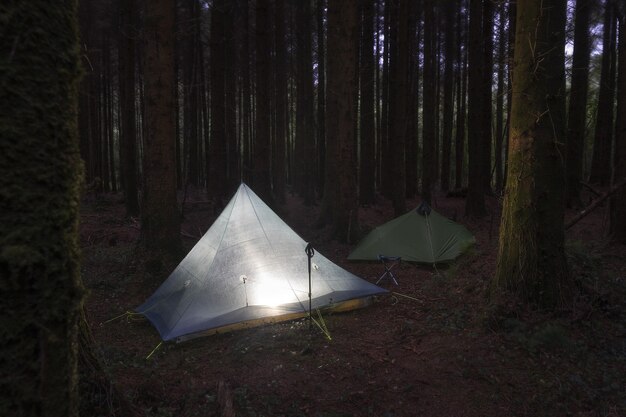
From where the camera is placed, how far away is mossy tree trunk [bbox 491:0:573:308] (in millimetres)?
5289

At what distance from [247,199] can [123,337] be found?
8.97 feet

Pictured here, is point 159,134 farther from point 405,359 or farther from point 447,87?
point 447,87

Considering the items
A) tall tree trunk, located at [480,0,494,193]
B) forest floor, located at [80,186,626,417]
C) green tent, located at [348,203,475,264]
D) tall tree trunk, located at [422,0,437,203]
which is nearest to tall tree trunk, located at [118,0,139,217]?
forest floor, located at [80,186,626,417]

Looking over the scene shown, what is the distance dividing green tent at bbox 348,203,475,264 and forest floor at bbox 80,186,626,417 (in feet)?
7.03

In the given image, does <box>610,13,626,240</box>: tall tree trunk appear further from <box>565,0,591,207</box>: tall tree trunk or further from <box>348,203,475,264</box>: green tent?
<box>565,0,591,207</box>: tall tree trunk

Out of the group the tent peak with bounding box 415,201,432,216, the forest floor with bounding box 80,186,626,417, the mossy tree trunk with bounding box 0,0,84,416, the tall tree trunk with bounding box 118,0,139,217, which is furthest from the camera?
the tall tree trunk with bounding box 118,0,139,217

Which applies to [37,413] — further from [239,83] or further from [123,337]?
[239,83]

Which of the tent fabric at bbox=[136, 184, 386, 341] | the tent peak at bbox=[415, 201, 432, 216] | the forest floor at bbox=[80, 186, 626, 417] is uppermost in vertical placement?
the tent peak at bbox=[415, 201, 432, 216]

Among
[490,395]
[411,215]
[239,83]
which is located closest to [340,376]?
[490,395]

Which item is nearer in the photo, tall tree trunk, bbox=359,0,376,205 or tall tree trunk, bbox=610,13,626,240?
tall tree trunk, bbox=610,13,626,240

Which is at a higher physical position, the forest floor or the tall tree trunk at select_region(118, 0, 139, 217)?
the tall tree trunk at select_region(118, 0, 139, 217)

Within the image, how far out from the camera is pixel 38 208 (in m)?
1.45

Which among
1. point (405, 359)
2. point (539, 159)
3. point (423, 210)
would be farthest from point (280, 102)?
point (405, 359)

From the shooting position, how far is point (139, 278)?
24.9ft
